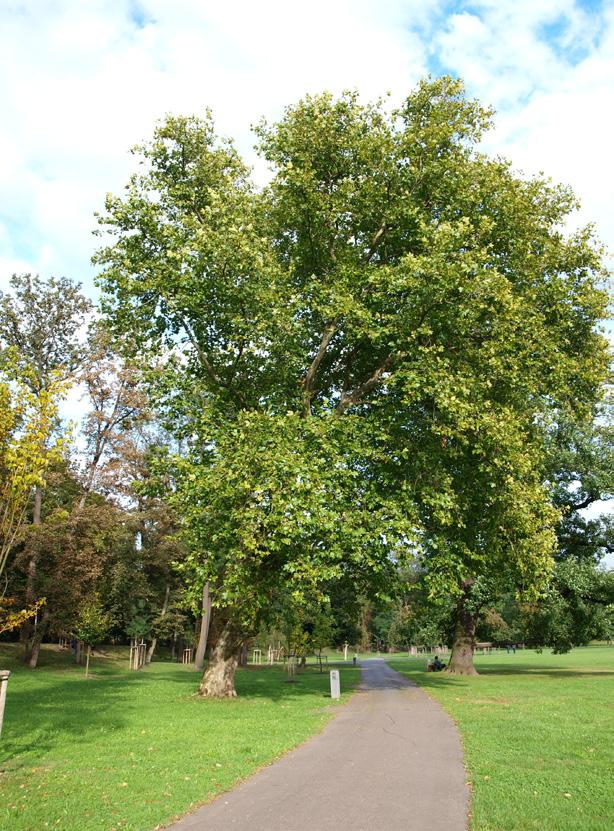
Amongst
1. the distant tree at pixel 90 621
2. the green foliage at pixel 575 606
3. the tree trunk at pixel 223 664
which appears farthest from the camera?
the distant tree at pixel 90 621

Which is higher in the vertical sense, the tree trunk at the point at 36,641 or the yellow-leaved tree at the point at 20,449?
the yellow-leaved tree at the point at 20,449

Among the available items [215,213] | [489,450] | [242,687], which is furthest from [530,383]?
[242,687]

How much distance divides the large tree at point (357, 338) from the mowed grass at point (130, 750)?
2987 mm

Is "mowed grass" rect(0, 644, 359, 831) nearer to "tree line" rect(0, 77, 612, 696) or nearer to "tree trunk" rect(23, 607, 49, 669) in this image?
"tree line" rect(0, 77, 612, 696)

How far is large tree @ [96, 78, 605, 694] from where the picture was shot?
17250 millimetres

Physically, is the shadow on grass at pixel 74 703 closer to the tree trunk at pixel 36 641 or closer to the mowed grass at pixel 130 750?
the mowed grass at pixel 130 750

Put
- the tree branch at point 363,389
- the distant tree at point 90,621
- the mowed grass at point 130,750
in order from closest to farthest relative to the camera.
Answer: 1. the mowed grass at point 130,750
2. the tree branch at point 363,389
3. the distant tree at point 90,621

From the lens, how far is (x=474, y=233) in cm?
2062

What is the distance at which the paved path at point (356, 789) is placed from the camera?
7.02m

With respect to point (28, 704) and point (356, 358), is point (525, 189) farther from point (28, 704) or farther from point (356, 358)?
point (28, 704)

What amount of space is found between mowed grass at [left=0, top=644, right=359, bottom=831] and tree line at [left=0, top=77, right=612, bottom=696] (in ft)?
9.31

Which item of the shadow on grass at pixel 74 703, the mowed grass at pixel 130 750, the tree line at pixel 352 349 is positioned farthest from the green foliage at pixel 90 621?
the tree line at pixel 352 349

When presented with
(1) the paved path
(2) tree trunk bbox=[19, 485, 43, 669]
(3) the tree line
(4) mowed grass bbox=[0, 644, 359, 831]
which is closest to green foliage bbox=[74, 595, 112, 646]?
(2) tree trunk bbox=[19, 485, 43, 669]

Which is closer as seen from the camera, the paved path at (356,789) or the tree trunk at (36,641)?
the paved path at (356,789)
